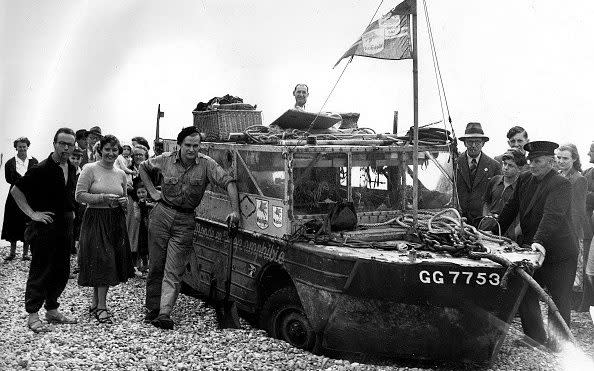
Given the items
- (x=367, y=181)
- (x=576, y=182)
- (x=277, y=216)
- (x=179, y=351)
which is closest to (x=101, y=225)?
(x=179, y=351)

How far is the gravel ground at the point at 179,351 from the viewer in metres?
6.29

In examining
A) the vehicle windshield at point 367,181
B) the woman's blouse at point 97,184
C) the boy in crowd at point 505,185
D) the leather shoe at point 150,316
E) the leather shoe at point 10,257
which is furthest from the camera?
the leather shoe at point 10,257

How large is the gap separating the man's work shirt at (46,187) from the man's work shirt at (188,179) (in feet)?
3.74

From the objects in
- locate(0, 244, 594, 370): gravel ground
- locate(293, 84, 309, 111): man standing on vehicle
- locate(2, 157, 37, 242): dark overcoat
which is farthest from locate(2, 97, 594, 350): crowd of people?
locate(2, 157, 37, 242): dark overcoat

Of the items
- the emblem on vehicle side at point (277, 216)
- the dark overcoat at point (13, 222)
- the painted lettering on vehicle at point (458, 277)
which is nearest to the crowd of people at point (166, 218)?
the emblem on vehicle side at point (277, 216)

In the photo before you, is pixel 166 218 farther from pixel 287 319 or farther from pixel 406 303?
pixel 406 303

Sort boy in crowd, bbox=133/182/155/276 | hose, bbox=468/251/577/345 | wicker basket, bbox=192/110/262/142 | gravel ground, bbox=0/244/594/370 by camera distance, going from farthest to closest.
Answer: boy in crowd, bbox=133/182/155/276
wicker basket, bbox=192/110/262/142
gravel ground, bbox=0/244/594/370
hose, bbox=468/251/577/345

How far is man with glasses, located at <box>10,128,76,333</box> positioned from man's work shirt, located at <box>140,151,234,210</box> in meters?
1.12

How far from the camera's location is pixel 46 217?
23.7 feet

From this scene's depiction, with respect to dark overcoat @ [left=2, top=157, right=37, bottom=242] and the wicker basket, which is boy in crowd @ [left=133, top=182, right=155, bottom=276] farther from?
dark overcoat @ [left=2, top=157, right=37, bottom=242]

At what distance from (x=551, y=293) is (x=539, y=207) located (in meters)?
0.91

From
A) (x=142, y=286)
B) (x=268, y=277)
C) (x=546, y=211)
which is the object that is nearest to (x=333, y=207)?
(x=268, y=277)

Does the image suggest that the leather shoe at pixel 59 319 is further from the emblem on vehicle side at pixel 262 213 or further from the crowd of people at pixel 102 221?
the emblem on vehicle side at pixel 262 213

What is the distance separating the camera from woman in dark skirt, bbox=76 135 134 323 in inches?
304
